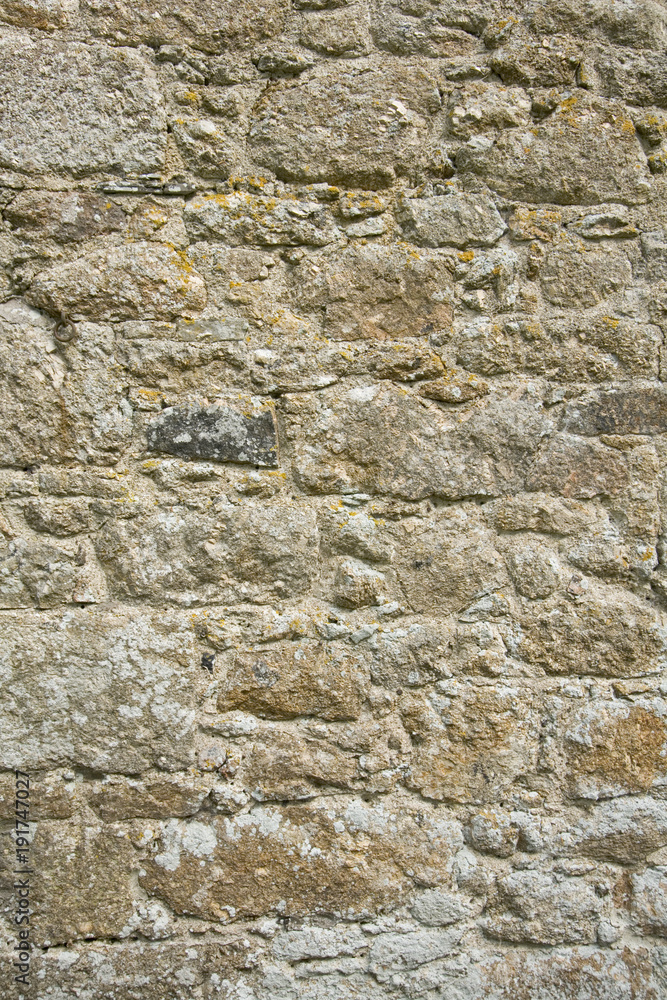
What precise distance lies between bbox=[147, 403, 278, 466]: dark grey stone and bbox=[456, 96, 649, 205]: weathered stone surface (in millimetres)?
1024

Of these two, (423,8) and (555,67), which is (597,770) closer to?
(555,67)

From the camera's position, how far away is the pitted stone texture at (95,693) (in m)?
1.74

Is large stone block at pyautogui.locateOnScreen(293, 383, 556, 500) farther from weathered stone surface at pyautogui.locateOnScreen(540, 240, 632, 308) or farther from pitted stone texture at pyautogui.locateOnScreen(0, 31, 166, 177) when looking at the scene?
pitted stone texture at pyautogui.locateOnScreen(0, 31, 166, 177)

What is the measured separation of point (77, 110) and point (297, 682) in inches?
67.9

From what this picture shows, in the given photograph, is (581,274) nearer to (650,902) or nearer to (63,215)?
(63,215)

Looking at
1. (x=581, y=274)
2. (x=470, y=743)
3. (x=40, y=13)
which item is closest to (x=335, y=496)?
(x=470, y=743)

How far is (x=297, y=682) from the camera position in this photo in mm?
1815

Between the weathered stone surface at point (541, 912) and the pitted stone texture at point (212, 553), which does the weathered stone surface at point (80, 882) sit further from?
the weathered stone surface at point (541, 912)

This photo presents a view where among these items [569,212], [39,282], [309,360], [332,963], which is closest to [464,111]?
[569,212]

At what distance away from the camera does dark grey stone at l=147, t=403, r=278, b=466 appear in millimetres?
1836

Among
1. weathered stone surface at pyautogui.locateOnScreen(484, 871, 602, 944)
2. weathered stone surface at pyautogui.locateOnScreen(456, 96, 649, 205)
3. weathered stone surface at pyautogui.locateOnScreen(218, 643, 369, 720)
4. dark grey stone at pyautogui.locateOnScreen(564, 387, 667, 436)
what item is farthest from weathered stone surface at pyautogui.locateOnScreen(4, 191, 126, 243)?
weathered stone surface at pyautogui.locateOnScreen(484, 871, 602, 944)

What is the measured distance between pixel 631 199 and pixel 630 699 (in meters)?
1.52

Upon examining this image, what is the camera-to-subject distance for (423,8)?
1.98 metres

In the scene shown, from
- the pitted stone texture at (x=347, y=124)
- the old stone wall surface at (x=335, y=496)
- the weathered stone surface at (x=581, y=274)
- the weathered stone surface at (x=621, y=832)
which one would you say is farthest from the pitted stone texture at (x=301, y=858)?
the pitted stone texture at (x=347, y=124)
